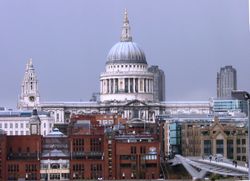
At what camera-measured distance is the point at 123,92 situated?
130m

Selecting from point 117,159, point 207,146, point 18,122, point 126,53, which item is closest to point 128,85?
point 126,53

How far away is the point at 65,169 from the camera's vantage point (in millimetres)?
65562

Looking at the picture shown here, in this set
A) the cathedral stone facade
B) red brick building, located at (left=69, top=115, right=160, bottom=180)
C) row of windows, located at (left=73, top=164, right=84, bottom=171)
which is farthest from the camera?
the cathedral stone facade

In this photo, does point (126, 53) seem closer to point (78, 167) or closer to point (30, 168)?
point (78, 167)

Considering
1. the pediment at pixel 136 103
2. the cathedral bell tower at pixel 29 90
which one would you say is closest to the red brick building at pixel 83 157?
the cathedral bell tower at pixel 29 90

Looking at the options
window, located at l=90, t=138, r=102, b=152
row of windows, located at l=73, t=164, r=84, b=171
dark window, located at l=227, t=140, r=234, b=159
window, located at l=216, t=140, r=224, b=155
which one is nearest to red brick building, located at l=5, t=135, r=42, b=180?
row of windows, located at l=73, t=164, r=84, b=171

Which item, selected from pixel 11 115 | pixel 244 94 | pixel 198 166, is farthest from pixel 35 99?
pixel 244 94

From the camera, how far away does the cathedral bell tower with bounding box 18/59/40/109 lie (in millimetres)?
115562

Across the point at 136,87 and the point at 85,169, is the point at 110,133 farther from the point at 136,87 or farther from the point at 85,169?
the point at 136,87

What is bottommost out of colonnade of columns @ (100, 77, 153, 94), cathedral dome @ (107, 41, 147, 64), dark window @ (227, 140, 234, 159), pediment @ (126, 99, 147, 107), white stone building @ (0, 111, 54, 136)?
dark window @ (227, 140, 234, 159)

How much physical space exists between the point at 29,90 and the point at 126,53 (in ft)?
57.3

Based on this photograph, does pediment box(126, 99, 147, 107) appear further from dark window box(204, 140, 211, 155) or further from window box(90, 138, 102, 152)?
window box(90, 138, 102, 152)

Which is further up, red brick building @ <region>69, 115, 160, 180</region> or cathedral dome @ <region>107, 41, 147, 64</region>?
cathedral dome @ <region>107, 41, 147, 64</region>

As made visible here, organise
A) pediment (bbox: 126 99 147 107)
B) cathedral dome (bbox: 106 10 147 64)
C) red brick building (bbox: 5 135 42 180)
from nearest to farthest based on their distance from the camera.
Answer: red brick building (bbox: 5 135 42 180), pediment (bbox: 126 99 147 107), cathedral dome (bbox: 106 10 147 64)
